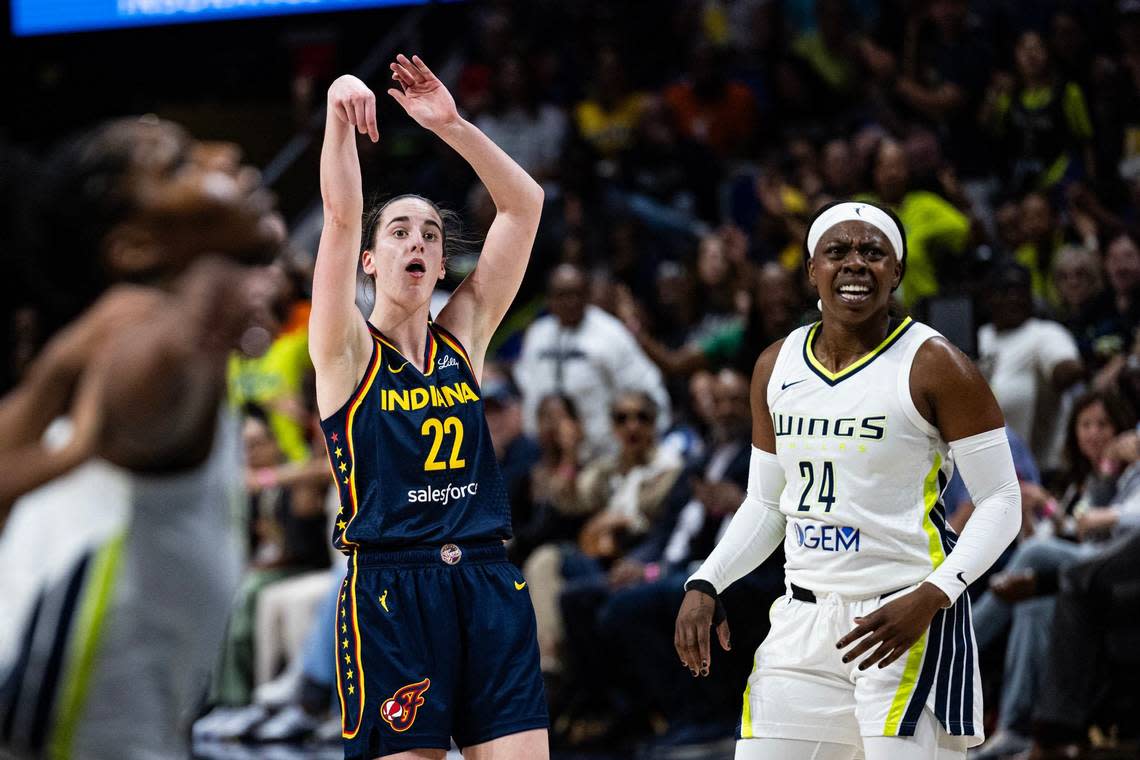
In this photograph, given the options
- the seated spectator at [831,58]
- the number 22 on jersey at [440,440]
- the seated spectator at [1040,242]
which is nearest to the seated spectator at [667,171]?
the seated spectator at [831,58]

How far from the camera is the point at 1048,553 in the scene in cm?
666

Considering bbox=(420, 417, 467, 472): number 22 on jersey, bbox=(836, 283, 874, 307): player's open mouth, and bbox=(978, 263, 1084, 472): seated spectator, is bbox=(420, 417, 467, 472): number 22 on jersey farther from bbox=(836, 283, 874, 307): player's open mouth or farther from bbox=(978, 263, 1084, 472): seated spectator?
bbox=(978, 263, 1084, 472): seated spectator

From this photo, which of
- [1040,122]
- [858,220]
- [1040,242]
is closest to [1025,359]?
[1040,242]

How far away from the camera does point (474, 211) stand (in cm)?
1088

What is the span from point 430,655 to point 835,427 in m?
1.12

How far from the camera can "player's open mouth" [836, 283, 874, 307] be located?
3.91 meters

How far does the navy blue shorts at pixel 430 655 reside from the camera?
3914mm

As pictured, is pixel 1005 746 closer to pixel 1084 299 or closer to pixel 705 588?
pixel 1084 299

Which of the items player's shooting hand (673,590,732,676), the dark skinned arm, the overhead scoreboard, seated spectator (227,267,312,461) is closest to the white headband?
the dark skinned arm

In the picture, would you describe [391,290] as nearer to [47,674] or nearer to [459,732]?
[459,732]

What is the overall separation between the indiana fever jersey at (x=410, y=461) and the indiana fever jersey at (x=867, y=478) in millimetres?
788

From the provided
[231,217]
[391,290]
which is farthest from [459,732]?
[231,217]

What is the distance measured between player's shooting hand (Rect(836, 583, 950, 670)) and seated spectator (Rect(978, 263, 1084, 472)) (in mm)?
4134

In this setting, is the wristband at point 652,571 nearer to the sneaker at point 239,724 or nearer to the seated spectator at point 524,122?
the sneaker at point 239,724
